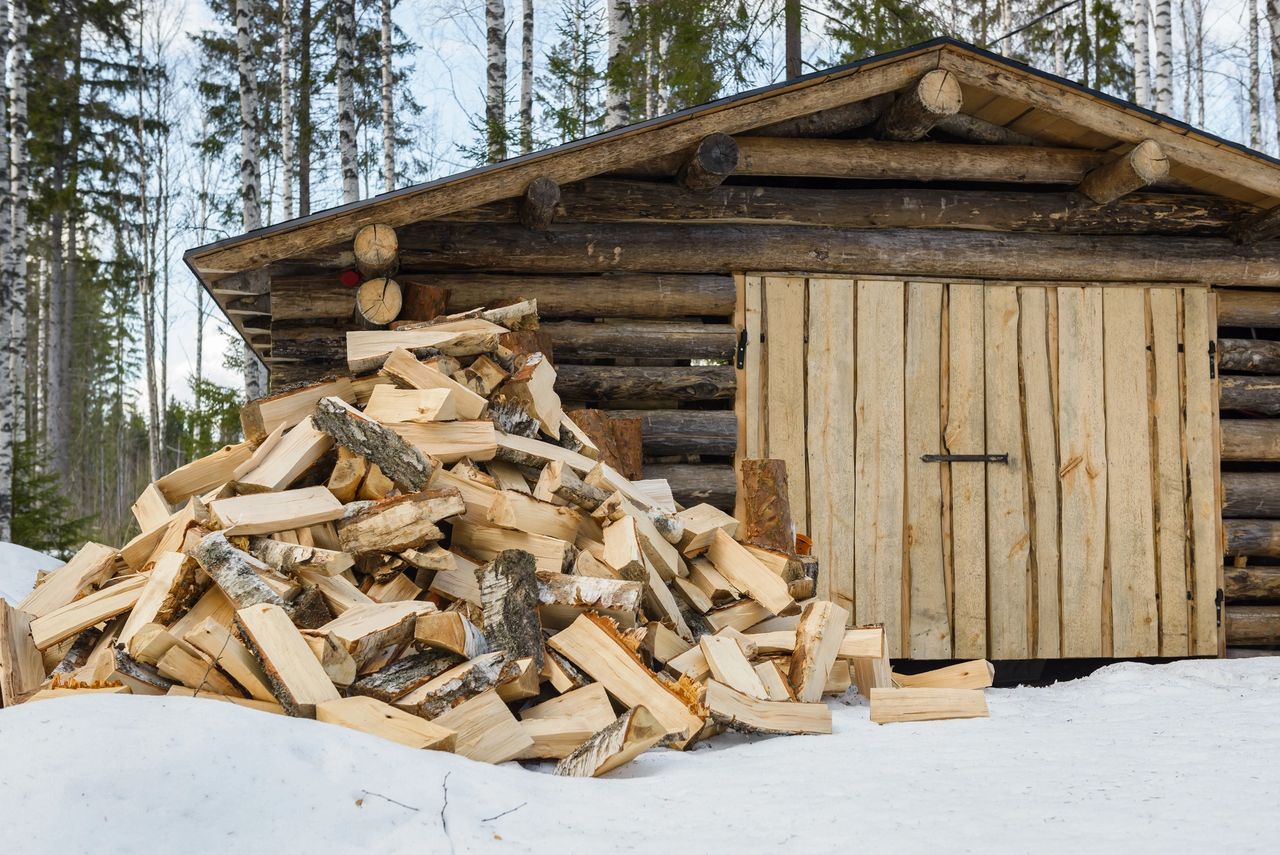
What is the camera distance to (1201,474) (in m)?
6.25

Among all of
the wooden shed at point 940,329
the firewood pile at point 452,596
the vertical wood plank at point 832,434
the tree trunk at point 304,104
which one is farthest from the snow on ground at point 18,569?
the tree trunk at point 304,104

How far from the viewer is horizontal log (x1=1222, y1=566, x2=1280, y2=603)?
6.27m

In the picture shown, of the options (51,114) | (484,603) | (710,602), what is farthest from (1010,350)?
(51,114)

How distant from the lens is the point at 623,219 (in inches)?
235

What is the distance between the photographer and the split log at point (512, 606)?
3.57m

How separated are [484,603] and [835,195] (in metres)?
3.64

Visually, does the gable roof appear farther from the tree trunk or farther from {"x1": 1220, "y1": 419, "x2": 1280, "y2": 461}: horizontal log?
the tree trunk

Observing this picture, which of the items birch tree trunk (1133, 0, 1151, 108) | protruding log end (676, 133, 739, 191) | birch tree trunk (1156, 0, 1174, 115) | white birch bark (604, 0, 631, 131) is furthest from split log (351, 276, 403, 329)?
birch tree trunk (1133, 0, 1151, 108)

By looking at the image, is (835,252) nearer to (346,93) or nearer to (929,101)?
(929,101)

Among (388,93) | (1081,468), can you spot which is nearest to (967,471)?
(1081,468)

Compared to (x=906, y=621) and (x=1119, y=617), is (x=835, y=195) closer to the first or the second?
(x=906, y=621)

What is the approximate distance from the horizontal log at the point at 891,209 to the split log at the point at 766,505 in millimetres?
1574

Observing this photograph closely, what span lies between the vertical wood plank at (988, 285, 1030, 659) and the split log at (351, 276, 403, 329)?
11.5 ft

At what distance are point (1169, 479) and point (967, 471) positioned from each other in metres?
1.29
